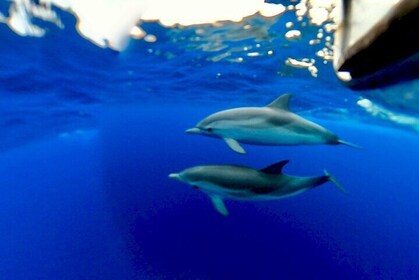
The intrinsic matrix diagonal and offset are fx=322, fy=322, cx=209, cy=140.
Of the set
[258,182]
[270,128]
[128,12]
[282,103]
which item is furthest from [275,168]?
[128,12]

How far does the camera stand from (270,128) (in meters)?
4.70

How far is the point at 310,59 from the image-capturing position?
48.3 feet

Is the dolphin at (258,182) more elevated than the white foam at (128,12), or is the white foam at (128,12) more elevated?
the white foam at (128,12)

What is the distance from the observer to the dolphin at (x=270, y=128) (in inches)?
185

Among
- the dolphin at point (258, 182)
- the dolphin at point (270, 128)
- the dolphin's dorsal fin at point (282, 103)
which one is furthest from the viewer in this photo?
the dolphin's dorsal fin at point (282, 103)

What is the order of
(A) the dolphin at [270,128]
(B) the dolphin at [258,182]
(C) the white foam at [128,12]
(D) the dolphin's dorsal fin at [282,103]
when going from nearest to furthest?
1. (A) the dolphin at [270,128]
2. (B) the dolphin at [258,182]
3. (D) the dolphin's dorsal fin at [282,103]
4. (C) the white foam at [128,12]

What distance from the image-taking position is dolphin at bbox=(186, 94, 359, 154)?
4.70 metres

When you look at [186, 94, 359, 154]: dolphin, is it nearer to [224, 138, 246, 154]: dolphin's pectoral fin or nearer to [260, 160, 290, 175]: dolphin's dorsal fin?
[224, 138, 246, 154]: dolphin's pectoral fin

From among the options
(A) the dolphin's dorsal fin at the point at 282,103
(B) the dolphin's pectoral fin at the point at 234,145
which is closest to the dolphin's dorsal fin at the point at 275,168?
(B) the dolphin's pectoral fin at the point at 234,145

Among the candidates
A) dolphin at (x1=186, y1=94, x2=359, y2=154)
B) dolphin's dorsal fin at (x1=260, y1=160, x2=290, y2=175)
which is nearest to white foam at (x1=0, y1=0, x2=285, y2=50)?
dolphin at (x1=186, y1=94, x2=359, y2=154)

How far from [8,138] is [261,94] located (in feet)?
78.5

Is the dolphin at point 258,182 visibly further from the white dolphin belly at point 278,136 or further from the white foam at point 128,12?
the white foam at point 128,12

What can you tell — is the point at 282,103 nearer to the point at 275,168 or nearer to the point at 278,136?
the point at 278,136

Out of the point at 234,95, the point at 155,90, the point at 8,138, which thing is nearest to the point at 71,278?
the point at 8,138
